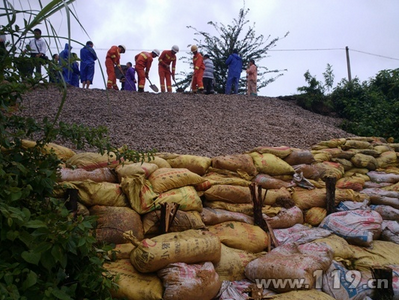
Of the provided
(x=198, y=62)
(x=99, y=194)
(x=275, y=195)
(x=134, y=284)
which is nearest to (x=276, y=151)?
(x=275, y=195)

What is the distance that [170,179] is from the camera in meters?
3.65

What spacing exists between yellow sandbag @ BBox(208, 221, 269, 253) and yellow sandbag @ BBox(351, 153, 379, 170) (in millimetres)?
2401

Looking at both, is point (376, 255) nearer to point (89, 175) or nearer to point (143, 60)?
point (89, 175)

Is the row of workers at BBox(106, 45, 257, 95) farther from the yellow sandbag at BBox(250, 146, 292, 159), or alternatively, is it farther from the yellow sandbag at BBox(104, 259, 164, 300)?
the yellow sandbag at BBox(104, 259, 164, 300)

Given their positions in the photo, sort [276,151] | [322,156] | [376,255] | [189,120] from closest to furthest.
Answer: [376,255]
[276,151]
[322,156]
[189,120]

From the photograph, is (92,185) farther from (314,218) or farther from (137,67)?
(137,67)

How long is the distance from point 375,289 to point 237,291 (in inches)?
41.5

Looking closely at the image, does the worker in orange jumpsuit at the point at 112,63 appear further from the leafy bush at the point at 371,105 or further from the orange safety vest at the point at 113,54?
the leafy bush at the point at 371,105

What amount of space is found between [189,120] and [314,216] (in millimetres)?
3462

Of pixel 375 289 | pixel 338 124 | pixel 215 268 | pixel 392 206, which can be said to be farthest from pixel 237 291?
pixel 338 124

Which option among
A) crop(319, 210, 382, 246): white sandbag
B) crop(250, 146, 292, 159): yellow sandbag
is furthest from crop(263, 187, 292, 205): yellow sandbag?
crop(250, 146, 292, 159): yellow sandbag

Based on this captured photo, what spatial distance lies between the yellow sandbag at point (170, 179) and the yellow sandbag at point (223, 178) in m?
0.33

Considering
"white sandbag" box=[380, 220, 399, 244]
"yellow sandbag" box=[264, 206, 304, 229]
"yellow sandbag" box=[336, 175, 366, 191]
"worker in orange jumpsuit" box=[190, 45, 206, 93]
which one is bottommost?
"white sandbag" box=[380, 220, 399, 244]

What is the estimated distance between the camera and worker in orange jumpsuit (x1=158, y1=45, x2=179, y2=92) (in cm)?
967
